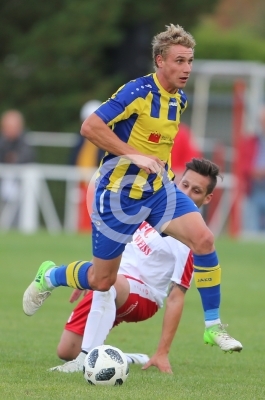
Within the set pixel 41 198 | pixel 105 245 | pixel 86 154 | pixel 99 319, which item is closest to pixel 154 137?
pixel 105 245

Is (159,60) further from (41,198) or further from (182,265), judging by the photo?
(41,198)

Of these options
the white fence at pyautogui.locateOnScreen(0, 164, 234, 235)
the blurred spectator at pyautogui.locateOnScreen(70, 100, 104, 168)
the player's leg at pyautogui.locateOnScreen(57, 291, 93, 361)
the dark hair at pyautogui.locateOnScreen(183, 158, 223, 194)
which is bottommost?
the white fence at pyautogui.locateOnScreen(0, 164, 234, 235)

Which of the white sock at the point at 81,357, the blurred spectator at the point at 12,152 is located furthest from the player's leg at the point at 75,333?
the blurred spectator at the point at 12,152

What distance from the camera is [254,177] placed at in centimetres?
1842

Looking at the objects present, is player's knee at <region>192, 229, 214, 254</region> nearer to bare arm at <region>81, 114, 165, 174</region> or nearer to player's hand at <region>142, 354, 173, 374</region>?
bare arm at <region>81, 114, 165, 174</region>

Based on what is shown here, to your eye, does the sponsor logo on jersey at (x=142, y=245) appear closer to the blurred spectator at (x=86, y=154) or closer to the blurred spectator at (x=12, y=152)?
the blurred spectator at (x=12, y=152)

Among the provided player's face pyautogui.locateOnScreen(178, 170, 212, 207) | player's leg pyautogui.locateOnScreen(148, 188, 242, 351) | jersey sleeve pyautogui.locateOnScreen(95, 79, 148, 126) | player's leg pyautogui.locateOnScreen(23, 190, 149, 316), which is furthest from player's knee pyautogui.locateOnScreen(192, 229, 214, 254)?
jersey sleeve pyautogui.locateOnScreen(95, 79, 148, 126)

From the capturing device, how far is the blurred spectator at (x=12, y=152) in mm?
18000

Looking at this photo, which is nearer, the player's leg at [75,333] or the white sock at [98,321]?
the white sock at [98,321]

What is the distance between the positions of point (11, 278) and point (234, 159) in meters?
8.25

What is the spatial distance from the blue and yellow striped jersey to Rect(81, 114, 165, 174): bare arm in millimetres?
133

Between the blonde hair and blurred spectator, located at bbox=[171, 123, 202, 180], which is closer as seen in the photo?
the blonde hair

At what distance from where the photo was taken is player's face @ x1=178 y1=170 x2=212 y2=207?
7.50m

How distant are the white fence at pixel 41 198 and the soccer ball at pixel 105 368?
12005 millimetres
